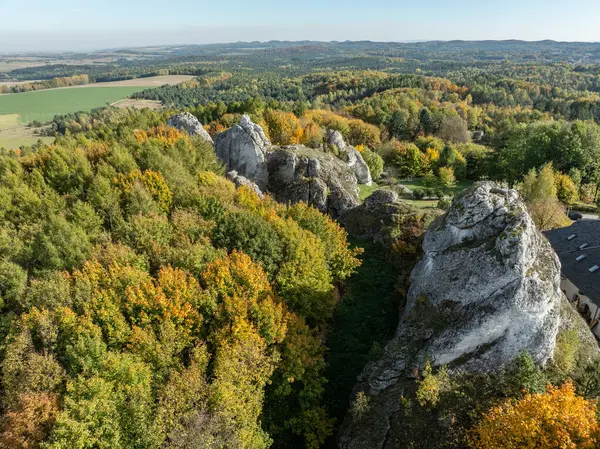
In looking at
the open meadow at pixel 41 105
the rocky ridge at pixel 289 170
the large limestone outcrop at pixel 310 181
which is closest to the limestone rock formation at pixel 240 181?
the rocky ridge at pixel 289 170

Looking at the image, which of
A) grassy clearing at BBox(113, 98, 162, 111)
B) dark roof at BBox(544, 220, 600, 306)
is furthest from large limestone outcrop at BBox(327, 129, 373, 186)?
grassy clearing at BBox(113, 98, 162, 111)

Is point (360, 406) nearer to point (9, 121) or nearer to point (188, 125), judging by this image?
point (188, 125)

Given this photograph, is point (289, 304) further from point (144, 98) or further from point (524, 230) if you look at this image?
point (144, 98)

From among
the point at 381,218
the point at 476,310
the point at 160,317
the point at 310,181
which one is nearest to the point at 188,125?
the point at 310,181

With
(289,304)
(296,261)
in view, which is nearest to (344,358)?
(289,304)

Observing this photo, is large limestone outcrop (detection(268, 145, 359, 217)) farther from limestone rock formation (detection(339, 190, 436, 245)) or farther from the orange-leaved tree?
the orange-leaved tree

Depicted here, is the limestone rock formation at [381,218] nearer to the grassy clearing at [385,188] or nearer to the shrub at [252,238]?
the grassy clearing at [385,188]
